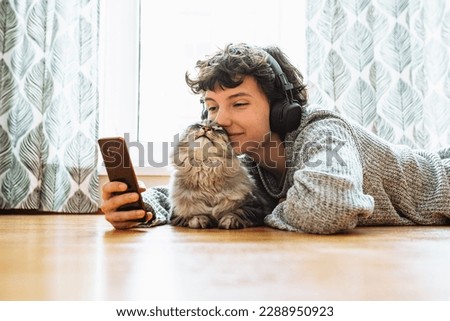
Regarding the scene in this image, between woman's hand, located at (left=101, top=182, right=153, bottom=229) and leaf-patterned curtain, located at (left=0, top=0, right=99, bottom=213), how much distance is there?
37.3 inches

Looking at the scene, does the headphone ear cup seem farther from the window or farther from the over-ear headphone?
the window

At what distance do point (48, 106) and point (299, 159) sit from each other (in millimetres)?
1410

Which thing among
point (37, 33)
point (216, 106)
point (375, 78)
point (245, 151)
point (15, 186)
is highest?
point (37, 33)

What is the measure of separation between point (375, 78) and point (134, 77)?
1269mm

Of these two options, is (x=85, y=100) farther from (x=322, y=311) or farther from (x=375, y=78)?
(x=322, y=311)

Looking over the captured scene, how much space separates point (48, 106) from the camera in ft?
7.34

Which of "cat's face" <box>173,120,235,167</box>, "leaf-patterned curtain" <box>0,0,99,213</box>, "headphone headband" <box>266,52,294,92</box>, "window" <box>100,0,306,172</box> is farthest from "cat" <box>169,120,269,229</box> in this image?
"window" <box>100,0,306,172</box>

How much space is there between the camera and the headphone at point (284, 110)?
1.38m

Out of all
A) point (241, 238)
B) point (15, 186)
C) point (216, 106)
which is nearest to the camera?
point (241, 238)

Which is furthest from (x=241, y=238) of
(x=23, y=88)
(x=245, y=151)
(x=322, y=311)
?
(x=23, y=88)

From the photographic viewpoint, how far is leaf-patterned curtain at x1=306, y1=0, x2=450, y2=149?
88.7 inches

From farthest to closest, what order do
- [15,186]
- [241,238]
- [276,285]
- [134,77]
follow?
[134,77] → [15,186] → [241,238] → [276,285]

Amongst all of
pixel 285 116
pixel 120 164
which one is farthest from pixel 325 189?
pixel 120 164

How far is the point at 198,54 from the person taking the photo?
2658mm
